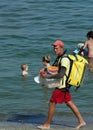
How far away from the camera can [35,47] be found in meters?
18.0

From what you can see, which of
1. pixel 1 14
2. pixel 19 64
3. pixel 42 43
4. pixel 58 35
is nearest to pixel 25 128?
pixel 19 64

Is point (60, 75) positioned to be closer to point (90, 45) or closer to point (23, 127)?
point (23, 127)

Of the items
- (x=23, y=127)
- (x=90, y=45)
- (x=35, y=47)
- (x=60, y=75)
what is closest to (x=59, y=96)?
(x=60, y=75)

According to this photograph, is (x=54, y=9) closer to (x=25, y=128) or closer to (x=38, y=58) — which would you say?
(x=38, y=58)

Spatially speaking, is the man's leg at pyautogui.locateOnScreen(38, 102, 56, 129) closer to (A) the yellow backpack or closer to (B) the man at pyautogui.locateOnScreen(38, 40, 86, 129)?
(B) the man at pyautogui.locateOnScreen(38, 40, 86, 129)

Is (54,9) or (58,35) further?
(54,9)

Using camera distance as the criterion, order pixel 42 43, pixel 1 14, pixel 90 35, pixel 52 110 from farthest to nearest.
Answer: pixel 1 14
pixel 42 43
pixel 90 35
pixel 52 110

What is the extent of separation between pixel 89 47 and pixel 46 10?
880 cm

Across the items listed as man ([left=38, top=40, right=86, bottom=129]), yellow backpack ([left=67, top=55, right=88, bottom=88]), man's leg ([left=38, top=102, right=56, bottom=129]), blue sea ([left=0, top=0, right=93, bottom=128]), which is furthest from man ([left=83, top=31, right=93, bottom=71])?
yellow backpack ([left=67, top=55, right=88, bottom=88])

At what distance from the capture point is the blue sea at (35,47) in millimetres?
12087

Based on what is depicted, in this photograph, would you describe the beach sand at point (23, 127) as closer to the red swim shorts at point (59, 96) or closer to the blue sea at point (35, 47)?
the blue sea at point (35, 47)

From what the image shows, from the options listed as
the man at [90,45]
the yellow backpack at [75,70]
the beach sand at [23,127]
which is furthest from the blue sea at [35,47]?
the yellow backpack at [75,70]

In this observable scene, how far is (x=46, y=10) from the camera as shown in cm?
2488

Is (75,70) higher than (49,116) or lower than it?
higher
